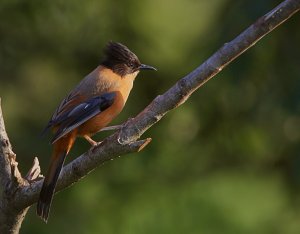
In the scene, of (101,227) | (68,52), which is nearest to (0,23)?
(68,52)

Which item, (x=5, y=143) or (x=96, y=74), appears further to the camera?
(x=96, y=74)

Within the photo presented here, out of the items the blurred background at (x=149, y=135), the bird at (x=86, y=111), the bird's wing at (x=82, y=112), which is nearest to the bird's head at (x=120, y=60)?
the bird at (x=86, y=111)

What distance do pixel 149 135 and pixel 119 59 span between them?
264 cm

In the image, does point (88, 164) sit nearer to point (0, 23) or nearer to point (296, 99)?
point (296, 99)

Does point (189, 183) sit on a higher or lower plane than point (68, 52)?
lower

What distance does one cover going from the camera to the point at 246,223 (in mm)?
9852

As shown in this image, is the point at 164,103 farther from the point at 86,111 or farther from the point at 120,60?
the point at 120,60

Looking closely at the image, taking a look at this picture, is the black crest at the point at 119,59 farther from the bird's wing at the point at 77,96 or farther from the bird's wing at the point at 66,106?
the bird's wing at the point at 66,106

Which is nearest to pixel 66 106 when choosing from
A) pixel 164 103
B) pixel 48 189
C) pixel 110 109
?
pixel 110 109

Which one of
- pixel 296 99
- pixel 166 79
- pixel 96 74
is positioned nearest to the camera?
pixel 96 74

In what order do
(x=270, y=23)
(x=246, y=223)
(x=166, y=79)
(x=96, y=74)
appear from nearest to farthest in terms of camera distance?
1. (x=270, y=23)
2. (x=96, y=74)
3. (x=246, y=223)
4. (x=166, y=79)

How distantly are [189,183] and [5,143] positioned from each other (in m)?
5.26

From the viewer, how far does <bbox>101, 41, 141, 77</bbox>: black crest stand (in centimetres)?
731

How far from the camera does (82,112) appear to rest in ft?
20.6
